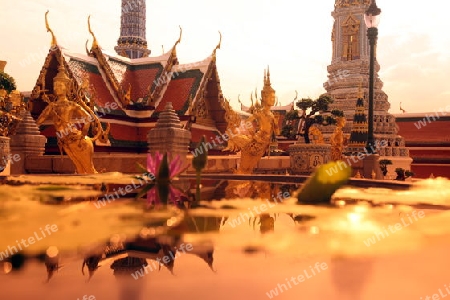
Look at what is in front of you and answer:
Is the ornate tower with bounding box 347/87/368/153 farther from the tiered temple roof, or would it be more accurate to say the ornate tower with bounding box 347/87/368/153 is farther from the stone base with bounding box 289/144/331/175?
the stone base with bounding box 289/144/331/175

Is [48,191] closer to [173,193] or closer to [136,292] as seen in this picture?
[173,193]

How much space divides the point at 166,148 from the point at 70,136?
1884 mm

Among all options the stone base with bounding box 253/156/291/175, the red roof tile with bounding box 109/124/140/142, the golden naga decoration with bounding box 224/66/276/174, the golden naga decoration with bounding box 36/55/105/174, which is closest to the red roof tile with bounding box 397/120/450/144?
the stone base with bounding box 253/156/291/175

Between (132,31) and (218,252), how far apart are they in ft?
126

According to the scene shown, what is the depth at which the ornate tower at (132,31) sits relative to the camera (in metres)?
37.6

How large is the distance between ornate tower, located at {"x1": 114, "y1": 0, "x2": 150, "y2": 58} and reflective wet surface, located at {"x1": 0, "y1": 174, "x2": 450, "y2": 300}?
116 feet

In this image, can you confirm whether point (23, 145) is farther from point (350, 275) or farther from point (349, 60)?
point (349, 60)

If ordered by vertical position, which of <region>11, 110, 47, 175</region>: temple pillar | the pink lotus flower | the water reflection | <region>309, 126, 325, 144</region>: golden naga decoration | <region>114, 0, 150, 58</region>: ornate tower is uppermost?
<region>114, 0, 150, 58</region>: ornate tower

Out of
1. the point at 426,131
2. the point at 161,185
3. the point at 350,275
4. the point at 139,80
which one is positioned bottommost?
the point at 350,275

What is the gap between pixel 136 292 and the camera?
1.61 m

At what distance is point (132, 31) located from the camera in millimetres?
37938

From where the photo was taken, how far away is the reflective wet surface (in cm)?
168

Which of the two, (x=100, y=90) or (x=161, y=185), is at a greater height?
(x=100, y=90)

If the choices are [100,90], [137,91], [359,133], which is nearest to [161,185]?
[100,90]
